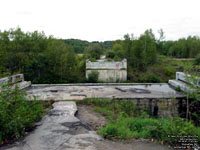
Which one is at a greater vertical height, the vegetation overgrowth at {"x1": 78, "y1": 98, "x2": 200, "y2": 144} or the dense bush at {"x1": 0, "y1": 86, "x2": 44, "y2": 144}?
the dense bush at {"x1": 0, "y1": 86, "x2": 44, "y2": 144}

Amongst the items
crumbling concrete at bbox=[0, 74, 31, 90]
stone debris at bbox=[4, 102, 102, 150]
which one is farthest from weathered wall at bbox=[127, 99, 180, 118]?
crumbling concrete at bbox=[0, 74, 31, 90]

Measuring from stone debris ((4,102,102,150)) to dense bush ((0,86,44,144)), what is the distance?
25 cm

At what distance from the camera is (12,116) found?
4.15 metres

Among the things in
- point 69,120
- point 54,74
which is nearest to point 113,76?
point 54,74

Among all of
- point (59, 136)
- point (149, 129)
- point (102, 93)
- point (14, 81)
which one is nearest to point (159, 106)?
point (102, 93)

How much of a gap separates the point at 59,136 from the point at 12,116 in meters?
1.14

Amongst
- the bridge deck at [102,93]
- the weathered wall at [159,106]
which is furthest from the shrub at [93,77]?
the weathered wall at [159,106]

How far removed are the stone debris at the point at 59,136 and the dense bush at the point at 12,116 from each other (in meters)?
0.25

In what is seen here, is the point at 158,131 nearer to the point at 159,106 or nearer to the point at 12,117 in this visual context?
the point at 12,117

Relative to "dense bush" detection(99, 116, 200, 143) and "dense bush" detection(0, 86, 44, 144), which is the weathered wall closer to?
"dense bush" detection(99, 116, 200, 143)

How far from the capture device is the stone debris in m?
3.65

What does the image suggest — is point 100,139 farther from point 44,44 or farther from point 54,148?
point 44,44

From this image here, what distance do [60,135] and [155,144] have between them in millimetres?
2043

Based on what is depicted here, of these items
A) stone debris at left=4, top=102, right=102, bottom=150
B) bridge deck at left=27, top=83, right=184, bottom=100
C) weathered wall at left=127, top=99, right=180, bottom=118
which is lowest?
weathered wall at left=127, top=99, right=180, bottom=118
